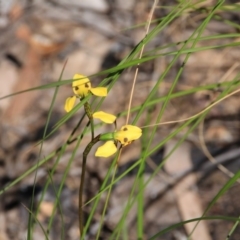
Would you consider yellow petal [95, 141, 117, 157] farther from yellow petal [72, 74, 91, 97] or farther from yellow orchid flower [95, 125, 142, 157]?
yellow petal [72, 74, 91, 97]

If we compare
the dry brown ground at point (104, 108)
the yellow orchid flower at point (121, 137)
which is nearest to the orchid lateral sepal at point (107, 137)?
the yellow orchid flower at point (121, 137)

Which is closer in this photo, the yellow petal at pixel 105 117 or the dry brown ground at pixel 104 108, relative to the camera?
the yellow petal at pixel 105 117

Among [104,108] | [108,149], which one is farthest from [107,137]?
[104,108]

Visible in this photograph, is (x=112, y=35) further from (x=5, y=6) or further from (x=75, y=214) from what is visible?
(x=75, y=214)

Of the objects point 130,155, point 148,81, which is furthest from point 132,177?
point 148,81

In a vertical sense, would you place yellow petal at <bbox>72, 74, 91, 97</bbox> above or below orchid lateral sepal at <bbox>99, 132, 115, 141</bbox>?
above

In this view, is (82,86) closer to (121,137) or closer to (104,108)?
(121,137)

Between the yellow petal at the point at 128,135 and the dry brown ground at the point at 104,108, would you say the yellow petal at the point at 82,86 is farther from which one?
the dry brown ground at the point at 104,108

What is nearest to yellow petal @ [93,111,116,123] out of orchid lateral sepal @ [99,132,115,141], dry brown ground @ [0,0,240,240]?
orchid lateral sepal @ [99,132,115,141]
